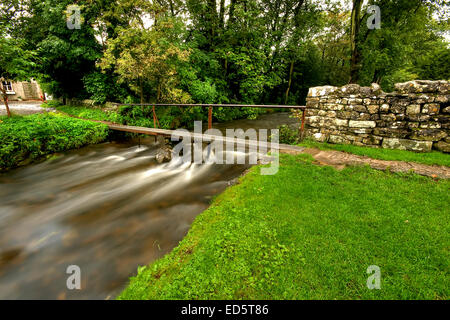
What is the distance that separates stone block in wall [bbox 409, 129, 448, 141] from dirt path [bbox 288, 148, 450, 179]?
2.92ft

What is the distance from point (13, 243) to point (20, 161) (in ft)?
14.9

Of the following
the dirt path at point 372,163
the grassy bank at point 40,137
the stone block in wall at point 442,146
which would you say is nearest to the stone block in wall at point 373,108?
the dirt path at point 372,163

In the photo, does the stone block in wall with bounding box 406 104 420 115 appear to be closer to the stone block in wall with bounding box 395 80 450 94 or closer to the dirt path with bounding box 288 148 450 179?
the stone block in wall with bounding box 395 80 450 94

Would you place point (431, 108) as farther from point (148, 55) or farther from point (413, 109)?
point (148, 55)

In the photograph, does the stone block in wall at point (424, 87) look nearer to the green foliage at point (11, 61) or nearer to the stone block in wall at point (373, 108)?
the stone block in wall at point (373, 108)

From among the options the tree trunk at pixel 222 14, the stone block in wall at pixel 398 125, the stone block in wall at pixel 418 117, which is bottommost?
the stone block in wall at pixel 398 125

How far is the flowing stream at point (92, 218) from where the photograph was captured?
2.61 metres

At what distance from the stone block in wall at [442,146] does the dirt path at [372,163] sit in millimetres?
788

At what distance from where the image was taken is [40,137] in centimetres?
695

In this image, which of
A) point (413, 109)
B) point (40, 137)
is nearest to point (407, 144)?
point (413, 109)

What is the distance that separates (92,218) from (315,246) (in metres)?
3.93
